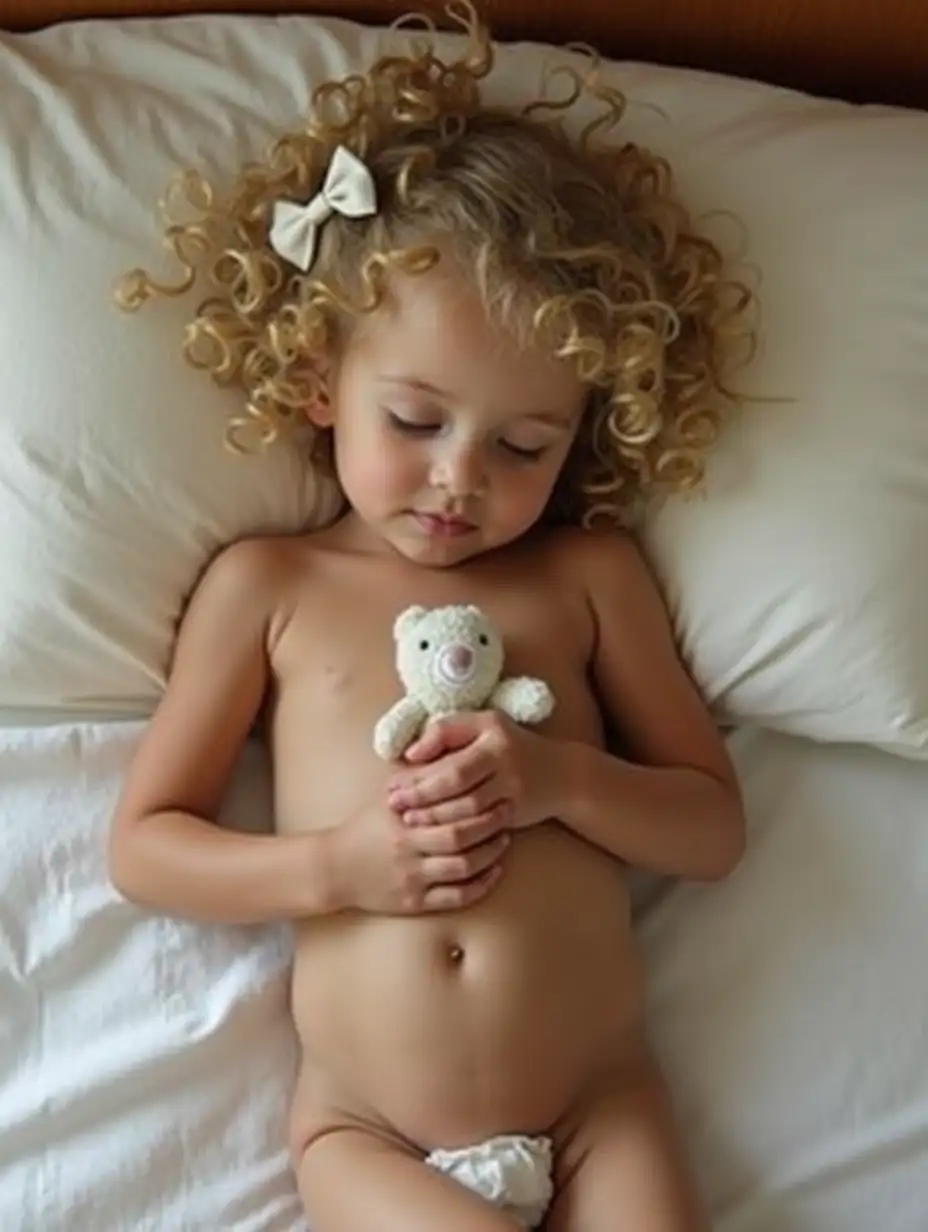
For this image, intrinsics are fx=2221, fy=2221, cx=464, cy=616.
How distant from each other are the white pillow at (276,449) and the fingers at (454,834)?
0.19m

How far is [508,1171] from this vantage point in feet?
3.68

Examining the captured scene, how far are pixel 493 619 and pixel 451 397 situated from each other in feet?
0.44

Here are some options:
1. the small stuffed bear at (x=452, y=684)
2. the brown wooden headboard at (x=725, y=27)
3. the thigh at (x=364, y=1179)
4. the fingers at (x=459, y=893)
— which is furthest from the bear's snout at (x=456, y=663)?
the brown wooden headboard at (x=725, y=27)

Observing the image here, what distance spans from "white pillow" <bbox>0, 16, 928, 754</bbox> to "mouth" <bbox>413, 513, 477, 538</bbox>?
9 cm

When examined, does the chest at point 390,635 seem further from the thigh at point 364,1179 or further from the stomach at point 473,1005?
the thigh at point 364,1179

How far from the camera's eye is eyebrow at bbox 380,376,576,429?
3.87 ft

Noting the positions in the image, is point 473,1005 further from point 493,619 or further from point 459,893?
point 493,619

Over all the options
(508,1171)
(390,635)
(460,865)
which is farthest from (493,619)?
(508,1171)

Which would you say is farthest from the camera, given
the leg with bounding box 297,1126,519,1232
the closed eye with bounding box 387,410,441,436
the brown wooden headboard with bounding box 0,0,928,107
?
the brown wooden headboard with bounding box 0,0,928,107

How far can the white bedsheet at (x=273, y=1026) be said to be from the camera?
1.14 metres

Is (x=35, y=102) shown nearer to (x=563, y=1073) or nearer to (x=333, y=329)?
(x=333, y=329)

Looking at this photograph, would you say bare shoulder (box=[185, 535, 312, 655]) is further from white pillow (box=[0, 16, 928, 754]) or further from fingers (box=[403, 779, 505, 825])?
fingers (box=[403, 779, 505, 825])

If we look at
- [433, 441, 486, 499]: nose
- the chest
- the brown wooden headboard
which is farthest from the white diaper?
the brown wooden headboard

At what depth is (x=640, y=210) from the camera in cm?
A: 126
